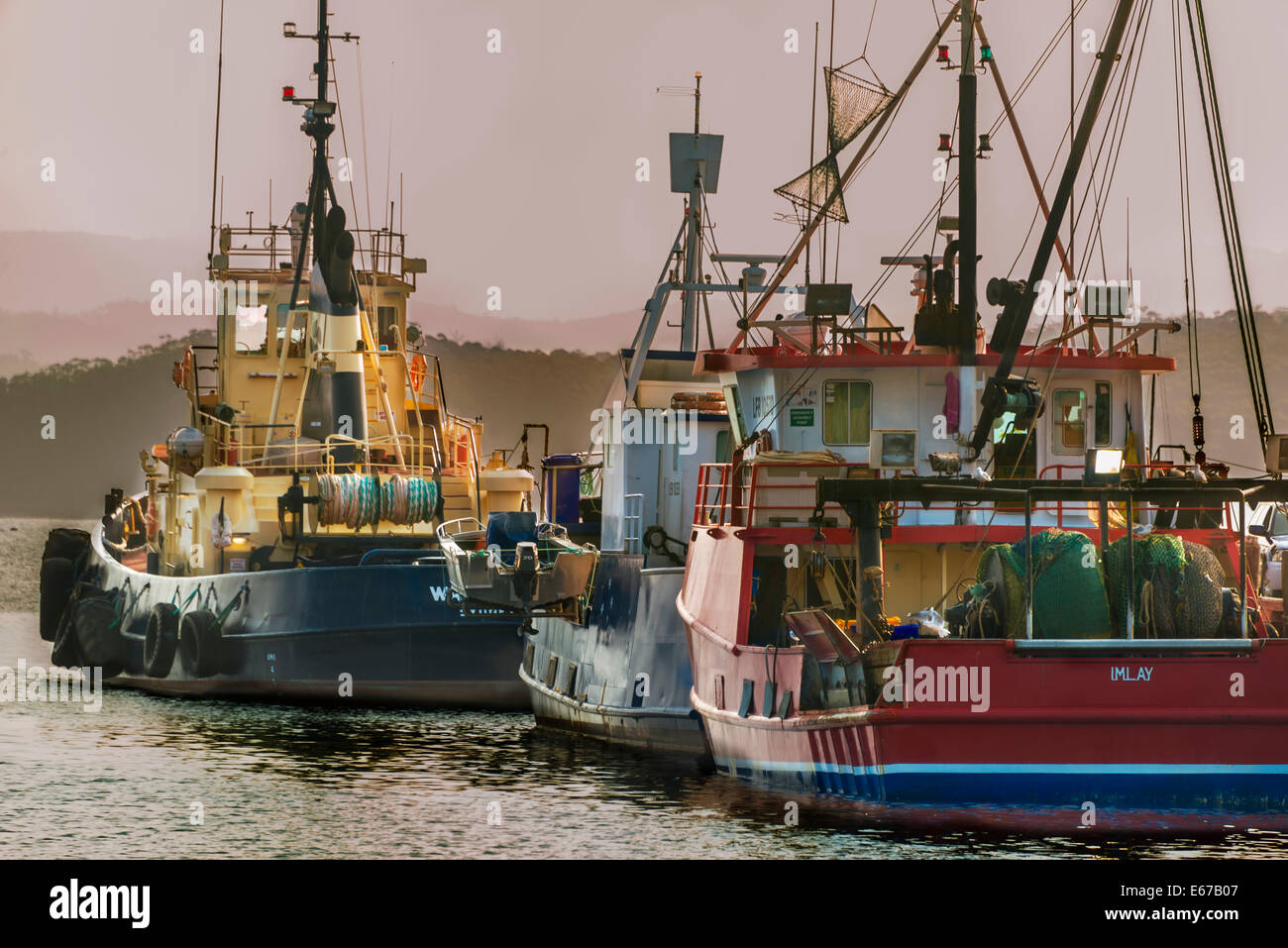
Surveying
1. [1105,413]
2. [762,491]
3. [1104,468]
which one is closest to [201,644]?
[762,491]

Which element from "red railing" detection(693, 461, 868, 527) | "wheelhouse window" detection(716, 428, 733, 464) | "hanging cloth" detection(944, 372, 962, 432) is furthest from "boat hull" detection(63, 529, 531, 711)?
"hanging cloth" detection(944, 372, 962, 432)

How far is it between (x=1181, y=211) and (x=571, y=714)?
1168 cm

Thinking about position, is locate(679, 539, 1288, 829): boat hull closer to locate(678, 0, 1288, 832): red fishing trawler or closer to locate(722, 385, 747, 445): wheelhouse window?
locate(678, 0, 1288, 832): red fishing trawler

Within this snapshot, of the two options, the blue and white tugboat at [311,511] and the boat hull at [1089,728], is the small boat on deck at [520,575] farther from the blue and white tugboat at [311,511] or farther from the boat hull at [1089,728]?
the boat hull at [1089,728]

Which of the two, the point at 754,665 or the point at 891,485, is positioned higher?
the point at 891,485

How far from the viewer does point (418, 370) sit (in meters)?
41.3

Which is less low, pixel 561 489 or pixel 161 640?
pixel 561 489

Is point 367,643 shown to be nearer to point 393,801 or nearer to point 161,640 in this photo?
point 161,640

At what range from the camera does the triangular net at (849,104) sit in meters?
25.5

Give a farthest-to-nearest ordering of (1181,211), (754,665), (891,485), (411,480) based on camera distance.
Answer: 1. (411,480)
2. (1181,211)
3. (754,665)
4. (891,485)

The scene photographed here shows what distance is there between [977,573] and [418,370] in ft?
74.9
